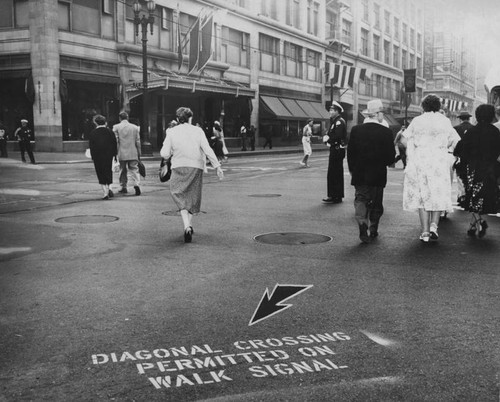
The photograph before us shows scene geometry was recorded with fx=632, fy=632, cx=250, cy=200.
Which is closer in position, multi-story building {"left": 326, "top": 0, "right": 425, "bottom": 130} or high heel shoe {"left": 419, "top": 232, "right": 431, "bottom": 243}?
high heel shoe {"left": 419, "top": 232, "right": 431, "bottom": 243}

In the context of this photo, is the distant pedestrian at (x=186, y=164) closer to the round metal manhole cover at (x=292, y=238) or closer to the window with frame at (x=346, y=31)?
the round metal manhole cover at (x=292, y=238)

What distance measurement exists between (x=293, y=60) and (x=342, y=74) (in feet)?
17.9

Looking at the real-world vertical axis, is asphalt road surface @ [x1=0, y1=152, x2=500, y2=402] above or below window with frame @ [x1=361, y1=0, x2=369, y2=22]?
below

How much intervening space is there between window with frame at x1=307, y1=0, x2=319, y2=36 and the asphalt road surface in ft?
151

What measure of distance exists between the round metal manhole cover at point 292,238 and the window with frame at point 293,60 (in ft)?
143

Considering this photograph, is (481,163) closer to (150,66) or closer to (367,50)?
(150,66)

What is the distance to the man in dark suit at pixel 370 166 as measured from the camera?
7.98 metres

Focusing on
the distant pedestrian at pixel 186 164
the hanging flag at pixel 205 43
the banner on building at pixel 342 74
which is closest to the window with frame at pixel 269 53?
the banner on building at pixel 342 74

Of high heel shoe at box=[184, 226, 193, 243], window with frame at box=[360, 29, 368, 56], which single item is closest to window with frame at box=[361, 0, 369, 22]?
window with frame at box=[360, 29, 368, 56]

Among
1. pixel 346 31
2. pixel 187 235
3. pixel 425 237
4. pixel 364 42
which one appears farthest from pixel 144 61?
pixel 364 42

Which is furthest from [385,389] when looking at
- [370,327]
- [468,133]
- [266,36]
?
[266,36]

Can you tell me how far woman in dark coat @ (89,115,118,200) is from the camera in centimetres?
1277

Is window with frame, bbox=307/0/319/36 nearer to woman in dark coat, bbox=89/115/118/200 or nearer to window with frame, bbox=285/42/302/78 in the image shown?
window with frame, bbox=285/42/302/78

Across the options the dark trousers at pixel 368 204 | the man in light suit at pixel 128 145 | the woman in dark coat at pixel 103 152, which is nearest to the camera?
the dark trousers at pixel 368 204
